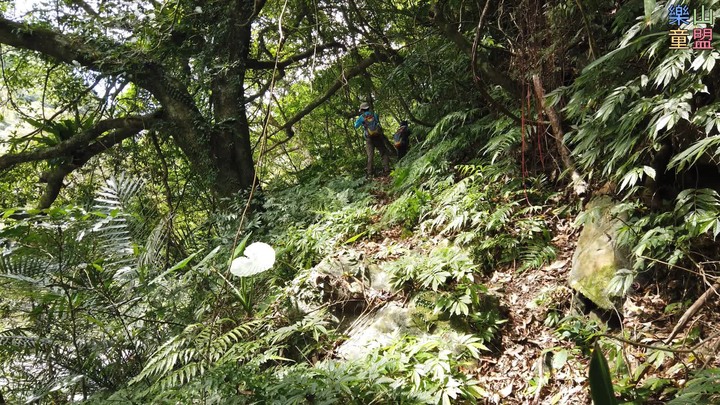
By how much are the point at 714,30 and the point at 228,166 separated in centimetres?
595

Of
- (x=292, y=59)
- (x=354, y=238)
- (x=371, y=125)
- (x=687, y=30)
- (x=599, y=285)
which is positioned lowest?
(x=599, y=285)

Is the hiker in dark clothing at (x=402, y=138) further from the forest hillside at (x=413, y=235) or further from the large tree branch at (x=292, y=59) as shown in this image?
the large tree branch at (x=292, y=59)

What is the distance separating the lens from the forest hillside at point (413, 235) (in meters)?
2.57

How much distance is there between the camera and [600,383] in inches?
43.9

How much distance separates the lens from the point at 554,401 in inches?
101

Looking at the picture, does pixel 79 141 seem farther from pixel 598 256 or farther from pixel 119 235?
pixel 598 256

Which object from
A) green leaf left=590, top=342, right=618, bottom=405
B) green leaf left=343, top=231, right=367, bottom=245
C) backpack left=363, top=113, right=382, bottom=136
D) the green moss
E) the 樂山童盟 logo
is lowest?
the green moss

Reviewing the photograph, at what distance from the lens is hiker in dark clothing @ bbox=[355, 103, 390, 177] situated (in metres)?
6.72

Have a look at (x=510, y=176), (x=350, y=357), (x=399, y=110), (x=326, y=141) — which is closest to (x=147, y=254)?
(x=350, y=357)

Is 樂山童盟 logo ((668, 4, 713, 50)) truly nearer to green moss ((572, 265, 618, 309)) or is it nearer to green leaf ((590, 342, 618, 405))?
green moss ((572, 265, 618, 309))

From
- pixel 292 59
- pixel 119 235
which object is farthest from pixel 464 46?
pixel 292 59

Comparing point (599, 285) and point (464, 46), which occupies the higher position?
point (464, 46)

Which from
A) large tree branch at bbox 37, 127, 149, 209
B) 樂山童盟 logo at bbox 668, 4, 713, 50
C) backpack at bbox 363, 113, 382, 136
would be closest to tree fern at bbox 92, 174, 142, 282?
large tree branch at bbox 37, 127, 149, 209

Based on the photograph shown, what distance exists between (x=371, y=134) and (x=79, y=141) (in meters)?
4.25
